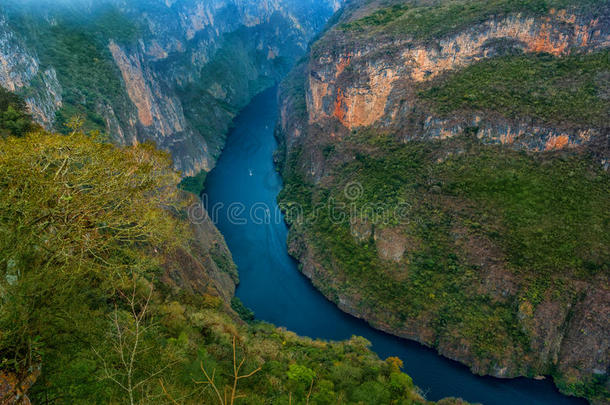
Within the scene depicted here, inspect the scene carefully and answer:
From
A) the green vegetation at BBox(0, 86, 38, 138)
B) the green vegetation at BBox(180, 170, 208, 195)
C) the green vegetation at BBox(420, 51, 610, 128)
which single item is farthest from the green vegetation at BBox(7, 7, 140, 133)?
the green vegetation at BBox(420, 51, 610, 128)

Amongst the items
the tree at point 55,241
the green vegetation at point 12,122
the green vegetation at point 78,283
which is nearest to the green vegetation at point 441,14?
the green vegetation at point 12,122

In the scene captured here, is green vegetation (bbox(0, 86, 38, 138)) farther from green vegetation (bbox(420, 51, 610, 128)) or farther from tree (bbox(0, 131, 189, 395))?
green vegetation (bbox(420, 51, 610, 128))

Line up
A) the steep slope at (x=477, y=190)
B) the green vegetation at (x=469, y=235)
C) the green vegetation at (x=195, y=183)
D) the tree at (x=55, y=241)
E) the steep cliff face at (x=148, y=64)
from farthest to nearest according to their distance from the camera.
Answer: the green vegetation at (x=195, y=183) → the steep cliff face at (x=148, y=64) → the green vegetation at (x=469, y=235) → the steep slope at (x=477, y=190) → the tree at (x=55, y=241)

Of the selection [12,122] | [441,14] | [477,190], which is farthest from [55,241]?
[441,14]

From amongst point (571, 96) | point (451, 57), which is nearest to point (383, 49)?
point (451, 57)

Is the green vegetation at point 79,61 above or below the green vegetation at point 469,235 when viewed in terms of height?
above

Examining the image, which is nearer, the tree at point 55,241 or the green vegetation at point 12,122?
the tree at point 55,241

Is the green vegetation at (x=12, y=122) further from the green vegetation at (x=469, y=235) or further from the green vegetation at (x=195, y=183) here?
the green vegetation at (x=195, y=183)

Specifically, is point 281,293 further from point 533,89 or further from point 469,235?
point 533,89
